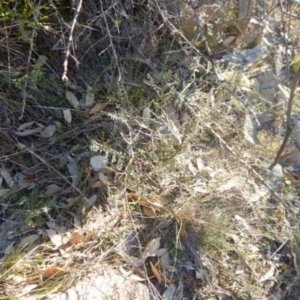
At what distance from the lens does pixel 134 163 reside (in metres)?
2.21

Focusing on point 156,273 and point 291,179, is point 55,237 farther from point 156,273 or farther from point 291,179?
point 291,179

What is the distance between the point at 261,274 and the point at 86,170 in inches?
32.1

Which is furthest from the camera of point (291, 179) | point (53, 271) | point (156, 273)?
point (291, 179)

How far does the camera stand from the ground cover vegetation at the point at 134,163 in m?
2.08

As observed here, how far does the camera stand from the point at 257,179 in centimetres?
236

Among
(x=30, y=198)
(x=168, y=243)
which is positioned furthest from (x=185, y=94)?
(x=30, y=198)

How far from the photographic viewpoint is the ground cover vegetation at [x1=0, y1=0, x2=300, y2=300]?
2084 mm

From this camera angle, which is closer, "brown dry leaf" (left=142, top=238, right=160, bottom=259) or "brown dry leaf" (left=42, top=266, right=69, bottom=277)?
"brown dry leaf" (left=42, top=266, right=69, bottom=277)

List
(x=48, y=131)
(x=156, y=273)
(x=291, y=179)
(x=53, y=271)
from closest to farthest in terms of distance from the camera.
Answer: (x=53, y=271) → (x=156, y=273) → (x=48, y=131) → (x=291, y=179)

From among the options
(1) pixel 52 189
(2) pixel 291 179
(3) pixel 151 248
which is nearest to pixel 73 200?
(1) pixel 52 189

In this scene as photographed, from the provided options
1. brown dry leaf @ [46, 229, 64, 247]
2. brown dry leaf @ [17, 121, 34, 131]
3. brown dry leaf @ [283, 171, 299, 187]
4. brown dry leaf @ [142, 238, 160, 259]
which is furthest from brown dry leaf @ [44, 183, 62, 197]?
brown dry leaf @ [283, 171, 299, 187]

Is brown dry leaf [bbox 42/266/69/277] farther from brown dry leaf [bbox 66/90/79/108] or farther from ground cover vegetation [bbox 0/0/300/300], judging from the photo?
brown dry leaf [bbox 66/90/79/108]

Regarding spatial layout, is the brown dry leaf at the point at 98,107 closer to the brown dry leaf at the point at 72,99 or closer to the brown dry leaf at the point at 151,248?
the brown dry leaf at the point at 72,99

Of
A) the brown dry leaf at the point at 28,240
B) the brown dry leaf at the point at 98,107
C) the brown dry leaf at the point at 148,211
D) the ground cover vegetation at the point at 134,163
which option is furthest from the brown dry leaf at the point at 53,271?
the brown dry leaf at the point at 98,107
